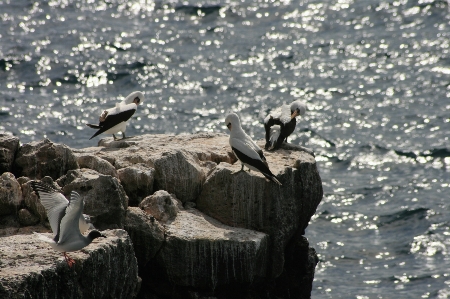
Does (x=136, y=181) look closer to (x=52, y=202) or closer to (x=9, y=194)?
(x=9, y=194)

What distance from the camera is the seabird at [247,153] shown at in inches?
479

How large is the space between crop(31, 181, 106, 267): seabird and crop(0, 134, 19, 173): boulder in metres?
2.11

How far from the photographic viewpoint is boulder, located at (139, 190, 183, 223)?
1169 cm

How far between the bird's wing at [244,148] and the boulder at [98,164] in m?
1.90

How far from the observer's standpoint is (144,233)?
37.2ft

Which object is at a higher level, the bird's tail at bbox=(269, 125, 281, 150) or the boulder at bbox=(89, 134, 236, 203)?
the bird's tail at bbox=(269, 125, 281, 150)

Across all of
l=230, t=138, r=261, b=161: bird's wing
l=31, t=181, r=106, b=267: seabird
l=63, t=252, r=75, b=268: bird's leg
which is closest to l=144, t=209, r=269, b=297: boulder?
l=230, t=138, r=261, b=161: bird's wing

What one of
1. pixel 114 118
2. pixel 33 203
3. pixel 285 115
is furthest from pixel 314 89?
pixel 33 203

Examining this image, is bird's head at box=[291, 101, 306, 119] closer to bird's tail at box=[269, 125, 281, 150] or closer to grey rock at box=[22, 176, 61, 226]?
bird's tail at box=[269, 125, 281, 150]

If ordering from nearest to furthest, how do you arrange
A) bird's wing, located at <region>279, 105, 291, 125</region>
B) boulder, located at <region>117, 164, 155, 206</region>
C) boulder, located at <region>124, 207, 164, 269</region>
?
boulder, located at <region>124, 207, 164, 269</region> < boulder, located at <region>117, 164, 155, 206</region> < bird's wing, located at <region>279, 105, 291, 125</region>

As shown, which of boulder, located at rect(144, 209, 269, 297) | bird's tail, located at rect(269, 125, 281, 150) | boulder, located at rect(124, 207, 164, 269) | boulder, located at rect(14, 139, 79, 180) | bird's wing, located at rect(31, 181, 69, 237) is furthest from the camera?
bird's tail, located at rect(269, 125, 281, 150)

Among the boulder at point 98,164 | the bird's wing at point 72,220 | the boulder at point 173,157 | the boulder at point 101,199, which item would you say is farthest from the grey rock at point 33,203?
the boulder at point 173,157

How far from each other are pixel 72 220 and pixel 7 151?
280cm

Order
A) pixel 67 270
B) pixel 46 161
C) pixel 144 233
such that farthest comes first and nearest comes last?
pixel 46 161, pixel 144 233, pixel 67 270
